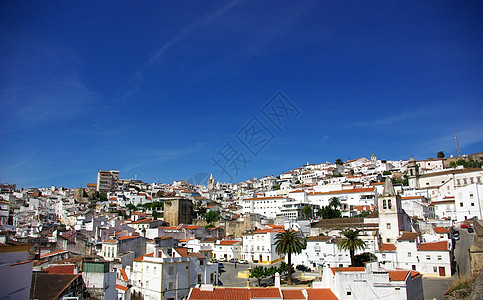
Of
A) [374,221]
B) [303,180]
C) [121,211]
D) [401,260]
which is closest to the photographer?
[401,260]

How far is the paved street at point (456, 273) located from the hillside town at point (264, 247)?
0.68ft

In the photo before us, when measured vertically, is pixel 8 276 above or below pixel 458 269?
above

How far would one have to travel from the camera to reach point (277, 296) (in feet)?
64.8

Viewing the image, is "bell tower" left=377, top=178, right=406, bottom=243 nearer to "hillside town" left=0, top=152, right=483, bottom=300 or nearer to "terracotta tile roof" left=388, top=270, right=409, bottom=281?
"hillside town" left=0, top=152, right=483, bottom=300

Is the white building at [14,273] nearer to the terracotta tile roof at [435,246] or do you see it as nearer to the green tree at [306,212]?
the terracotta tile roof at [435,246]

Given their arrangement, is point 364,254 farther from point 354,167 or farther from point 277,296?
point 354,167

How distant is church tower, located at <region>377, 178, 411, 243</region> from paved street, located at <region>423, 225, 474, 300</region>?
552 cm

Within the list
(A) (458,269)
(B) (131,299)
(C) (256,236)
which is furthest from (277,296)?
(C) (256,236)

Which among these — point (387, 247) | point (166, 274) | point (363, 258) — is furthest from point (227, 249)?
point (166, 274)

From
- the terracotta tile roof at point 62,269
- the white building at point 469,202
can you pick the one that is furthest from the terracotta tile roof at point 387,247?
the terracotta tile roof at point 62,269

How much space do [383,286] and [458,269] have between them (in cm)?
1542

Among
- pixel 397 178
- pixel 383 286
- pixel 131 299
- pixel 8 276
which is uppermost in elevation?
pixel 397 178

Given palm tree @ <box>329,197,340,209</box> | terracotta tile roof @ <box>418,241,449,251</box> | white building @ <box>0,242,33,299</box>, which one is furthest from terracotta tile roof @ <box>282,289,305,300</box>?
palm tree @ <box>329,197,340,209</box>

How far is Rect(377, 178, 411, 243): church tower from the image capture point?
3806 centimetres
